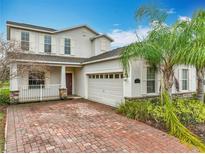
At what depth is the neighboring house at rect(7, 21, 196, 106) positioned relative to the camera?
32.1ft

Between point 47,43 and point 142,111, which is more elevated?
point 47,43

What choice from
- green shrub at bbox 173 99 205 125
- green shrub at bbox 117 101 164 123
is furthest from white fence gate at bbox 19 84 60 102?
green shrub at bbox 173 99 205 125

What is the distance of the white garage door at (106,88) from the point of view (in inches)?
406

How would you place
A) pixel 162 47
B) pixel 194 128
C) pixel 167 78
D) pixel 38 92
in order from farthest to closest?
pixel 38 92 < pixel 167 78 < pixel 162 47 < pixel 194 128

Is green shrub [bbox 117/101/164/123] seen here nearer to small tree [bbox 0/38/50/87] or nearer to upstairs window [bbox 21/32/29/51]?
small tree [bbox 0/38/50/87]

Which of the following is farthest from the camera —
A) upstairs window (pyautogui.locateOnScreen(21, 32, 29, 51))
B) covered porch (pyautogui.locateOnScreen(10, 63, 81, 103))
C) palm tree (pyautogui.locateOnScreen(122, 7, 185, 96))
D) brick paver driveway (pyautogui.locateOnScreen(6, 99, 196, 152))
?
upstairs window (pyautogui.locateOnScreen(21, 32, 29, 51))

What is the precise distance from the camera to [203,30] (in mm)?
6219

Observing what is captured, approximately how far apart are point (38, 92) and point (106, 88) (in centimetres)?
596

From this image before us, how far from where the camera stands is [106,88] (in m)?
11.7

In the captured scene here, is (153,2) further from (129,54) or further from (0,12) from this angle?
(0,12)

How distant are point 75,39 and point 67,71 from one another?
347 cm

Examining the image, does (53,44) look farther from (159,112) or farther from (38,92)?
(159,112)

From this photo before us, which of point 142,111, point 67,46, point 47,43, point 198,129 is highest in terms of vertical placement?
point 47,43

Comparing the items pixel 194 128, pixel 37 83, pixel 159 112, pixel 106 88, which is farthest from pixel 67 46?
pixel 194 128
